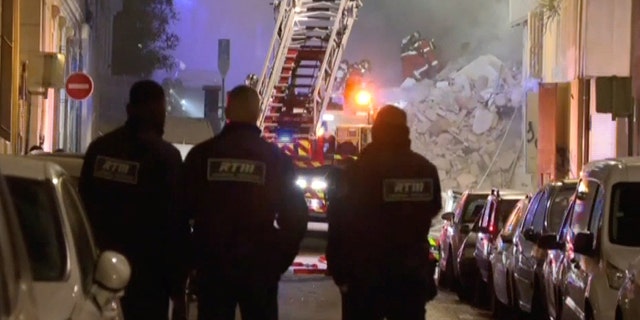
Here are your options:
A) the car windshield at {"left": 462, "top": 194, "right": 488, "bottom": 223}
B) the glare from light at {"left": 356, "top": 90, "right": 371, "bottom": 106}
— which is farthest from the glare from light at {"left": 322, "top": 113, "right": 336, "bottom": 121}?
the car windshield at {"left": 462, "top": 194, "right": 488, "bottom": 223}

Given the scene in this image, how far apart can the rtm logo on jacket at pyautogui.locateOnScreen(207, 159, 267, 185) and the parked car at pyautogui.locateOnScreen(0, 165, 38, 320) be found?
2502 mm

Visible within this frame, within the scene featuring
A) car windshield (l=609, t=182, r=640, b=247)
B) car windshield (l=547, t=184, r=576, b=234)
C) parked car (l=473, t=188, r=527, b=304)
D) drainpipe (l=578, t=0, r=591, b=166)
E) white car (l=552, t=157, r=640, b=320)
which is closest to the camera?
white car (l=552, t=157, r=640, b=320)

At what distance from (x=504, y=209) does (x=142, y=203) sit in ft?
35.1

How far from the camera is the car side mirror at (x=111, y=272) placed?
5.54 meters

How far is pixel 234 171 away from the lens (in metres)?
6.87

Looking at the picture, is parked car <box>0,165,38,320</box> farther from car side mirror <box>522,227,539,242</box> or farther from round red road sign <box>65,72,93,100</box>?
round red road sign <box>65,72,93,100</box>

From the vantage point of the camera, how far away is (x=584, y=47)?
23344 mm

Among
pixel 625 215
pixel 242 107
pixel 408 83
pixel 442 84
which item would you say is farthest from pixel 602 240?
pixel 408 83

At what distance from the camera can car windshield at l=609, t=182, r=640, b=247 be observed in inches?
365

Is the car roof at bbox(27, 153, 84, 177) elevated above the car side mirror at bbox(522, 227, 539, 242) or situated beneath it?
elevated above

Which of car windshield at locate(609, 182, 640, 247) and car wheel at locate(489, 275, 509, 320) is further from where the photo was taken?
car wheel at locate(489, 275, 509, 320)

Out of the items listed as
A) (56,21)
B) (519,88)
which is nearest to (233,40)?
(519,88)

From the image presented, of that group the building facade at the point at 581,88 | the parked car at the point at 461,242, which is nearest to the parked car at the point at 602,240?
the parked car at the point at 461,242

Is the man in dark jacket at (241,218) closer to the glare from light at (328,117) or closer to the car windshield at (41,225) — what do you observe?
the car windshield at (41,225)
